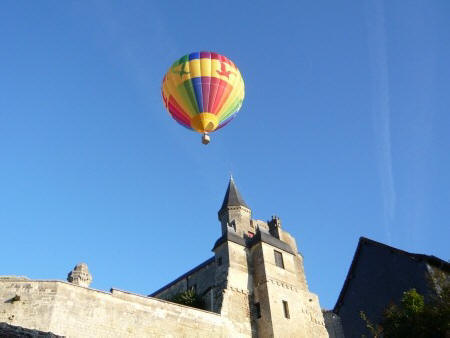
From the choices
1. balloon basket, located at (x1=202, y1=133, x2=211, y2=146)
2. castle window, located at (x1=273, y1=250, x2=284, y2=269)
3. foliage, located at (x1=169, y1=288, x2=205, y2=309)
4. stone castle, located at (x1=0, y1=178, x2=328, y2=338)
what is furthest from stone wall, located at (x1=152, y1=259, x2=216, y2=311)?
balloon basket, located at (x1=202, y1=133, x2=211, y2=146)

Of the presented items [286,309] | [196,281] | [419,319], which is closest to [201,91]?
[419,319]

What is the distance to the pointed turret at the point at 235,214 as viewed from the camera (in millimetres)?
33612

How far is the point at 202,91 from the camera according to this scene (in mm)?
19766

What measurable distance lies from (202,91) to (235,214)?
16.5 meters

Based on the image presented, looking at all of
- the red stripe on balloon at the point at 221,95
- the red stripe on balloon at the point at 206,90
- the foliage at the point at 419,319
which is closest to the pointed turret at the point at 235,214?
the red stripe on balloon at the point at 221,95

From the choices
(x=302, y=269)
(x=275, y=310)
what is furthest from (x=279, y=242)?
(x=275, y=310)

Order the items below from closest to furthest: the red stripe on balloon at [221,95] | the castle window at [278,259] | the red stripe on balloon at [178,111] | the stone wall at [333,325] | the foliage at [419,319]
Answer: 1. the foliage at [419,319]
2. the red stripe on balloon at [221,95]
3. the red stripe on balloon at [178,111]
4. the castle window at [278,259]
5. the stone wall at [333,325]

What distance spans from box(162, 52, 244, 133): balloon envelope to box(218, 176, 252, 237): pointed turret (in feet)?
45.8

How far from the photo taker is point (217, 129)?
2081 cm

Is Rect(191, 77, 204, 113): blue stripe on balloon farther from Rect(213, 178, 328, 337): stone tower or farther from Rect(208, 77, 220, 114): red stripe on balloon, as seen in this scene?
Rect(213, 178, 328, 337): stone tower

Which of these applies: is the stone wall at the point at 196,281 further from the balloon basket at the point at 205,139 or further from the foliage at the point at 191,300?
the balloon basket at the point at 205,139

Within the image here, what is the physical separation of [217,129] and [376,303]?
10.6 m

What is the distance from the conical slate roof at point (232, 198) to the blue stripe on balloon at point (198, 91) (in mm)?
16547

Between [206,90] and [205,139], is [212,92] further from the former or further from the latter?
[205,139]
